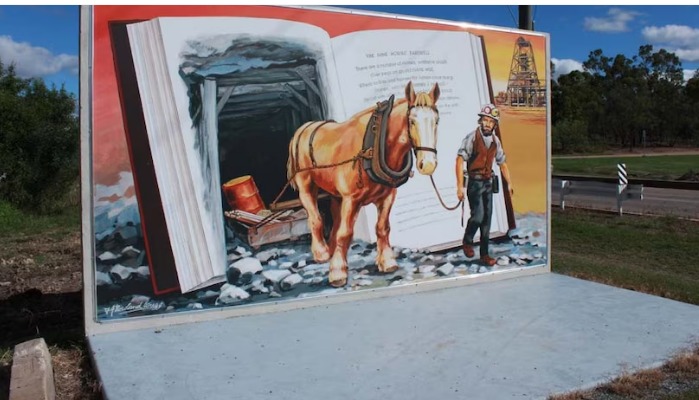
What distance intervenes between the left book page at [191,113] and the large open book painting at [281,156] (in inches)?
0.5

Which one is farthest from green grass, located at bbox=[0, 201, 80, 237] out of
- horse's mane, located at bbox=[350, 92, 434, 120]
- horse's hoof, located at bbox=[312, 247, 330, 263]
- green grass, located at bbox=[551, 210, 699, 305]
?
green grass, located at bbox=[551, 210, 699, 305]

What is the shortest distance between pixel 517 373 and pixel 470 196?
121 inches

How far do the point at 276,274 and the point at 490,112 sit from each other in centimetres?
334

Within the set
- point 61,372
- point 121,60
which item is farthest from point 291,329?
point 121,60

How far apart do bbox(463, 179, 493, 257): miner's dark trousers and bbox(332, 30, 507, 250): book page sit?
0.33ft

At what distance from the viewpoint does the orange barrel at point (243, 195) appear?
226 inches

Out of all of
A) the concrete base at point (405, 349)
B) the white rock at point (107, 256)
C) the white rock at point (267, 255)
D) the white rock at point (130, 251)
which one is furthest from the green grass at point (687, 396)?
the white rock at point (107, 256)

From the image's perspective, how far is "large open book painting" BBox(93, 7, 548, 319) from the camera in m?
5.34

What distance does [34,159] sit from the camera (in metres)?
17.1

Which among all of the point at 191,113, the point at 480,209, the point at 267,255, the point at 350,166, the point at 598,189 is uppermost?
the point at 191,113

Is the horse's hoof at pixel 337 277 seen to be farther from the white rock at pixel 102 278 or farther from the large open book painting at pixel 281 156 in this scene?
the white rock at pixel 102 278

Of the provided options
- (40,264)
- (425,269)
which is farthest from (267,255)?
(40,264)

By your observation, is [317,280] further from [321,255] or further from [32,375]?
[32,375]
